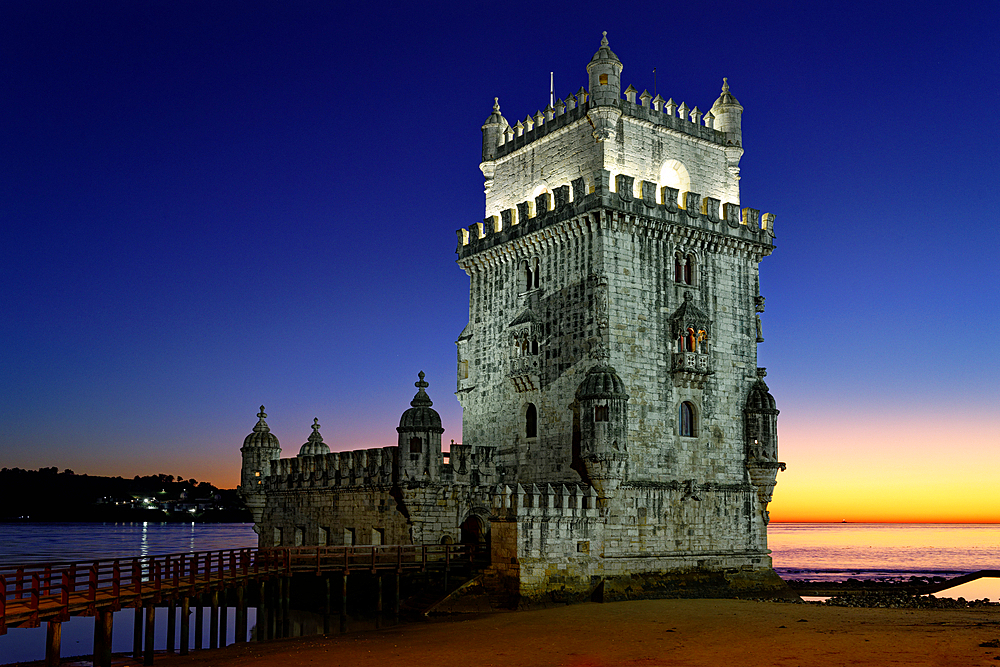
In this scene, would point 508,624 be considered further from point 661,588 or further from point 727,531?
point 727,531

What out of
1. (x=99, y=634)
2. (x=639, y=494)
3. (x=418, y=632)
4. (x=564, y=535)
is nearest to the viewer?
(x=99, y=634)

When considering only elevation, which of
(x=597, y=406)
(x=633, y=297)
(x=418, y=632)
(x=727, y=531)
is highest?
(x=633, y=297)

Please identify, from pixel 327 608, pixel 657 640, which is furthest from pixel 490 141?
pixel 657 640

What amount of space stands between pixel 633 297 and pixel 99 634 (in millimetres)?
23564

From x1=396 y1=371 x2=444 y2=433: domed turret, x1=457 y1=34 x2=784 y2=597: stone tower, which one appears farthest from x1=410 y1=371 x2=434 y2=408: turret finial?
x1=457 y1=34 x2=784 y2=597: stone tower

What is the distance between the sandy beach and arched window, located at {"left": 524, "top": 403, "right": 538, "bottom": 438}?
9.29 m

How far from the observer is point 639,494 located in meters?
38.1

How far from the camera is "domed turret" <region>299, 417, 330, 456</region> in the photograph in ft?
188

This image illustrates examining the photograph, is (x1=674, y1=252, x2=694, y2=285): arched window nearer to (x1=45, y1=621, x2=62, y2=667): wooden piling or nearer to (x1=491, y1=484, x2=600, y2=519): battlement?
(x1=491, y1=484, x2=600, y2=519): battlement

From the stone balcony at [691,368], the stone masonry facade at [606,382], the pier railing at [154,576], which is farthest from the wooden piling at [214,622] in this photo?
the stone balcony at [691,368]

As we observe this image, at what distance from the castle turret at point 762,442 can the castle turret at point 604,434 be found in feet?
25.3

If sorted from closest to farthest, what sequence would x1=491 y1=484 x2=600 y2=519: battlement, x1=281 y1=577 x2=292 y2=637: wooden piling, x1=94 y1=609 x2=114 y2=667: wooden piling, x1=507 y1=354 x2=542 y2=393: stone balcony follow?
1. x1=94 y1=609 x2=114 y2=667: wooden piling
2. x1=491 y1=484 x2=600 y2=519: battlement
3. x1=281 y1=577 x2=292 y2=637: wooden piling
4. x1=507 y1=354 x2=542 y2=393: stone balcony

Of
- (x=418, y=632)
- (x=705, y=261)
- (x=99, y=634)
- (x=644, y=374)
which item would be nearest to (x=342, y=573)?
(x=418, y=632)

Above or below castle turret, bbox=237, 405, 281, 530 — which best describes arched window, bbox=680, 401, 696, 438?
above
